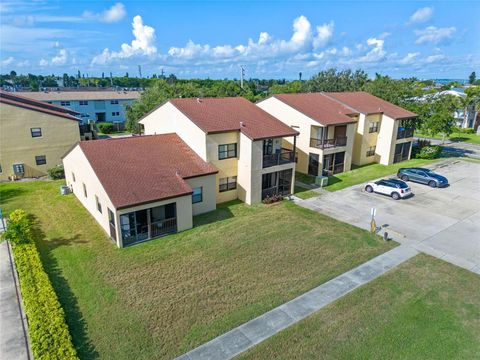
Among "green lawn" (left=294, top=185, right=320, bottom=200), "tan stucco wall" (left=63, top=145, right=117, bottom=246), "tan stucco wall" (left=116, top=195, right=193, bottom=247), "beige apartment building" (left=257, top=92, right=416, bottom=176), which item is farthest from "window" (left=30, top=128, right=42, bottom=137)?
"green lawn" (left=294, top=185, right=320, bottom=200)

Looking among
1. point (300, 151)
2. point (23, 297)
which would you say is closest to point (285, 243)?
point (23, 297)

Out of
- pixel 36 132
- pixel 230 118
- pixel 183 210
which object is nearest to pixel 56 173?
pixel 36 132

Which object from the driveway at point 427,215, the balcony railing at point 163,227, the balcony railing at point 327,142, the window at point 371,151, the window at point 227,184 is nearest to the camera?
the driveway at point 427,215

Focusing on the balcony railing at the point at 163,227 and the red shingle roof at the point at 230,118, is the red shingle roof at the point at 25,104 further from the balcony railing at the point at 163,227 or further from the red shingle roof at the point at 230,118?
the balcony railing at the point at 163,227

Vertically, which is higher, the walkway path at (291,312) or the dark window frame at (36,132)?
the dark window frame at (36,132)

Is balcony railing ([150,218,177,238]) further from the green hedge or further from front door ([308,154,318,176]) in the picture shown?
Answer: front door ([308,154,318,176])

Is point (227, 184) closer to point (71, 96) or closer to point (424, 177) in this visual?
point (424, 177)

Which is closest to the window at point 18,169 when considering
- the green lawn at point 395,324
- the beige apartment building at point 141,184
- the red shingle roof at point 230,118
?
the beige apartment building at point 141,184
